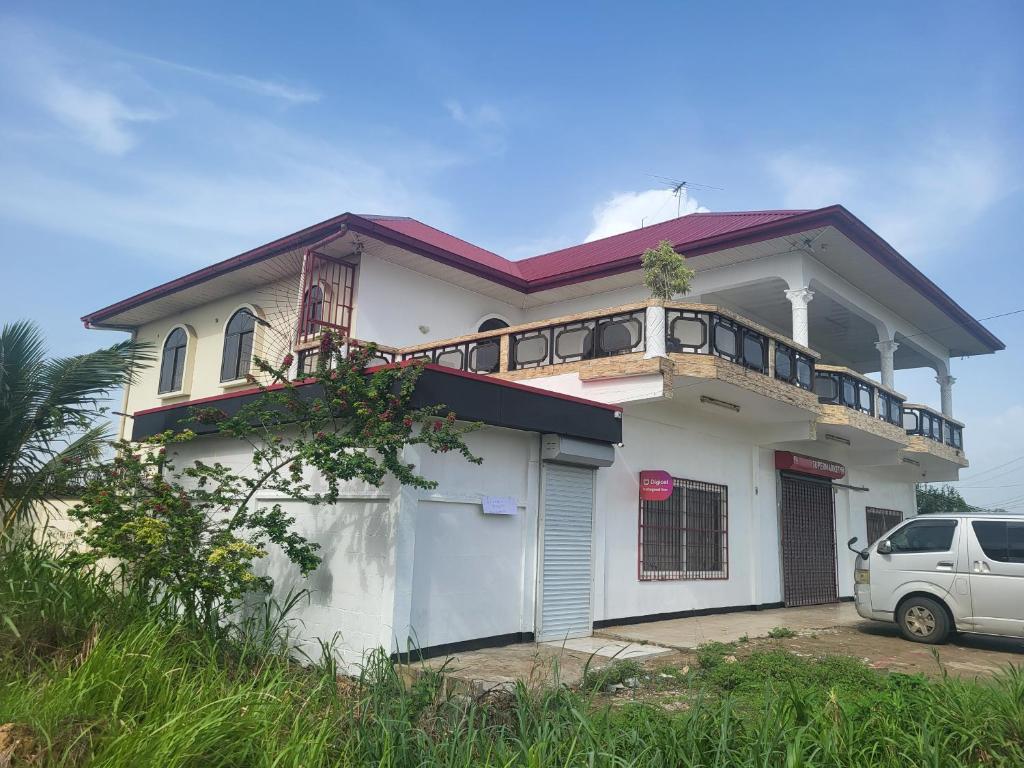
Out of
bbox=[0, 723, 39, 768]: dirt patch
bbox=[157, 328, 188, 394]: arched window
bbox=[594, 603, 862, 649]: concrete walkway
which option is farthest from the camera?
bbox=[157, 328, 188, 394]: arched window

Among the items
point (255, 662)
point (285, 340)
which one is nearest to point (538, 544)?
point (255, 662)

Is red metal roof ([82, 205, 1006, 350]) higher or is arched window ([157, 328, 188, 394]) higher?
red metal roof ([82, 205, 1006, 350])

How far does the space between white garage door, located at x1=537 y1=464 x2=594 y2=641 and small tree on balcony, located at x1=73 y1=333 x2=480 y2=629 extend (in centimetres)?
179

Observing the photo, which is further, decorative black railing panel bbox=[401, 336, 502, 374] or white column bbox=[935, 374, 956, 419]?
white column bbox=[935, 374, 956, 419]

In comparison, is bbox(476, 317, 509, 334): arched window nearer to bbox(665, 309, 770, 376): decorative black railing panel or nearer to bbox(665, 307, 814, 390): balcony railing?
bbox(665, 307, 814, 390): balcony railing

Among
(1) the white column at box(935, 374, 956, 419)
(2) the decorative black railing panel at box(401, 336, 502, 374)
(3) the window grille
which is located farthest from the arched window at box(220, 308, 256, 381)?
(1) the white column at box(935, 374, 956, 419)

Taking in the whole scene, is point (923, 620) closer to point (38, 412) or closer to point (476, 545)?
point (476, 545)

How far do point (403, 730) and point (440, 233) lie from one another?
15612 mm

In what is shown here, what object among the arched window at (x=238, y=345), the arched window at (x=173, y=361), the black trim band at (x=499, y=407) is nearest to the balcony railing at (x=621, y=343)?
the black trim band at (x=499, y=407)

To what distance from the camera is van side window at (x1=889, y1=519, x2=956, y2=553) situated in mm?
10055

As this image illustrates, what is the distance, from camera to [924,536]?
10.3 m

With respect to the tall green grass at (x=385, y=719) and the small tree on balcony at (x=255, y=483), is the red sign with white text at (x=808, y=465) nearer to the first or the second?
the small tree on balcony at (x=255, y=483)

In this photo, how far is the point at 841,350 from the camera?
21.9 metres

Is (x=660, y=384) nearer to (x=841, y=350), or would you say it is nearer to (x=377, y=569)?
(x=377, y=569)
